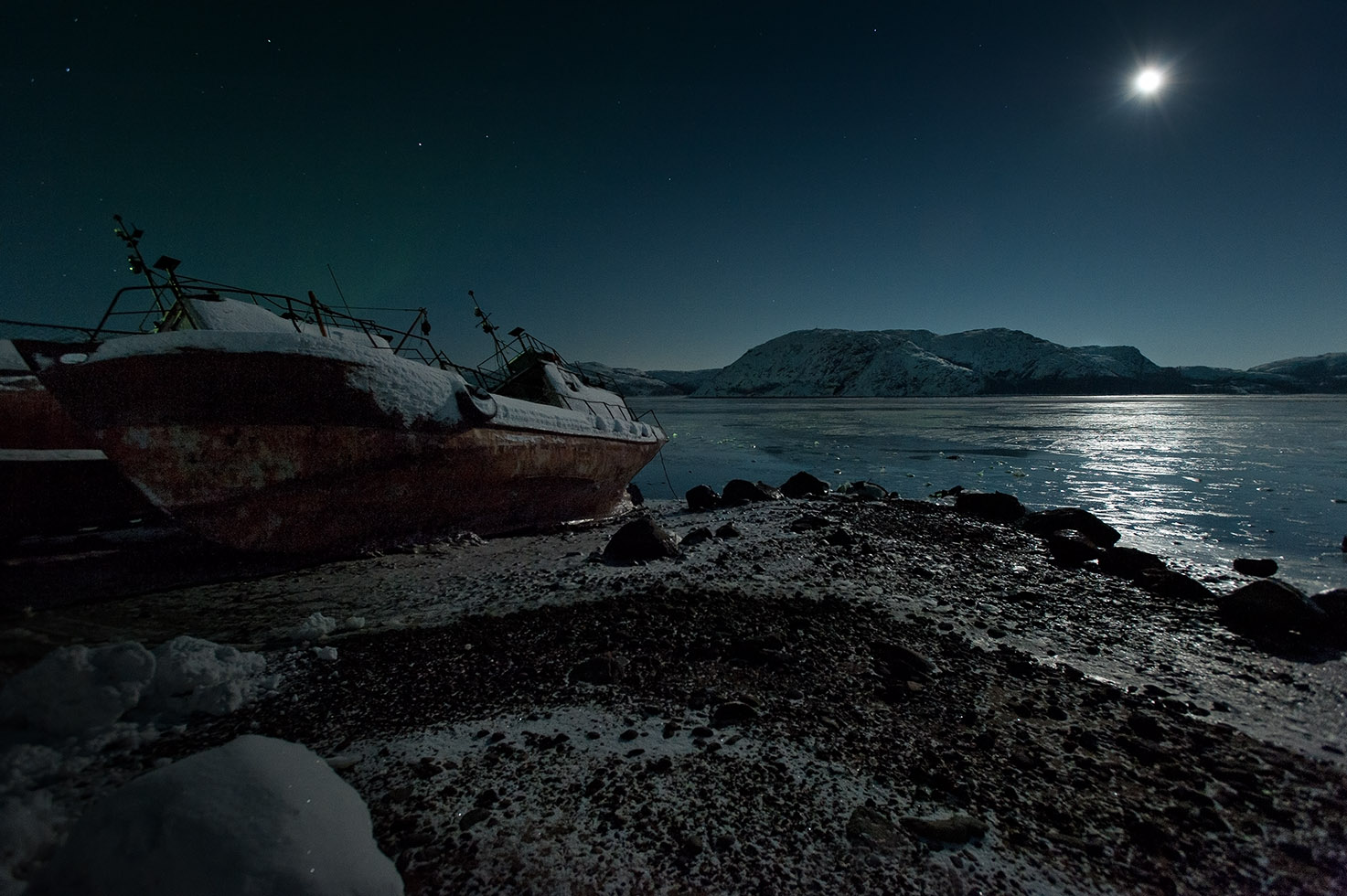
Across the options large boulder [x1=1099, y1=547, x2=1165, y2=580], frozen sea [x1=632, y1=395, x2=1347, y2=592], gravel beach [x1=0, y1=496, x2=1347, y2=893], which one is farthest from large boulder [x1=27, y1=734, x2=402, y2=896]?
frozen sea [x1=632, y1=395, x2=1347, y2=592]

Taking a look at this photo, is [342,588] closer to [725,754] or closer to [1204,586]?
[725,754]

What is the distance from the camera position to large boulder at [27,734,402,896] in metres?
1.85

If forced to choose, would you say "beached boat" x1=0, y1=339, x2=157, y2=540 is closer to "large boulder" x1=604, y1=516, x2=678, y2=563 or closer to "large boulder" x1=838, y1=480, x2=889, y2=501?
"large boulder" x1=604, y1=516, x2=678, y2=563

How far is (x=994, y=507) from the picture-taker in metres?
10.8

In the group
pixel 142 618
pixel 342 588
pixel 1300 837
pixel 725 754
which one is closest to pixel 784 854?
pixel 725 754

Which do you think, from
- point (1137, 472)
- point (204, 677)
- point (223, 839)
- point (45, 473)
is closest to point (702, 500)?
point (204, 677)

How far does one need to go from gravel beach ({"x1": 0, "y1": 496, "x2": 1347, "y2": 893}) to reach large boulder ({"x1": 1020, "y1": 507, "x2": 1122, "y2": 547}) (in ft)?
8.10

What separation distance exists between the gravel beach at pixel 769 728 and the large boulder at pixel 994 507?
14.1 feet

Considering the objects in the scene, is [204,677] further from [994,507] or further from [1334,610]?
[994,507]

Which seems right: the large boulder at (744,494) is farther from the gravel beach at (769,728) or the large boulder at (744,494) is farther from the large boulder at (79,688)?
the large boulder at (79,688)

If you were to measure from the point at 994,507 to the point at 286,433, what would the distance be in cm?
1287

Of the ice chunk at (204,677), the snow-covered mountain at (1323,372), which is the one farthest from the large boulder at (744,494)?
the snow-covered mountain at (1323,372)

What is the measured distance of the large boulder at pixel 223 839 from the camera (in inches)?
73.0

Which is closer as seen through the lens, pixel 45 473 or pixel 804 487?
pixel 45 473
